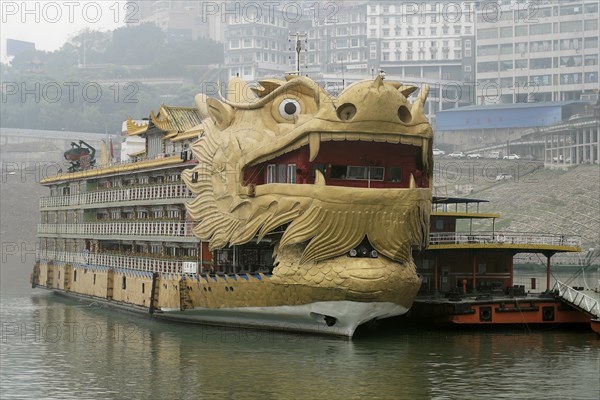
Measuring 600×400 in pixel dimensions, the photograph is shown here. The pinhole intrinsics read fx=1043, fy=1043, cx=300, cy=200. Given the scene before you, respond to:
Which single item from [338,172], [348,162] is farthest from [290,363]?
[348,162]

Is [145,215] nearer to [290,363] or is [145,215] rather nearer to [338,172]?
[338,172]

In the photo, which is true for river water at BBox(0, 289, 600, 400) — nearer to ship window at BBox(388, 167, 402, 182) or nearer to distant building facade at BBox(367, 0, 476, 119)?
ship window at BBox(388, 167, 402, 182)

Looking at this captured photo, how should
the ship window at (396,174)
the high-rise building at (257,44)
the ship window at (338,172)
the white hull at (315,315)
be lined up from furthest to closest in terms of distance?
the high-rise building at (257,44), the ship window at (396,174), the ship window at (338,172), the white hull at (315,315)

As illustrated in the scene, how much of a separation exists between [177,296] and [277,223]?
9598 mm

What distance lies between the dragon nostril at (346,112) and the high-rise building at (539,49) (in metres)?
111

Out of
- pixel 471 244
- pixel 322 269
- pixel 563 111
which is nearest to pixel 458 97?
pixel 563 111

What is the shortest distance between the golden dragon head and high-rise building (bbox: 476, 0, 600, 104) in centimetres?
10774

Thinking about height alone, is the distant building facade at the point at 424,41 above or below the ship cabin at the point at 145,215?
above

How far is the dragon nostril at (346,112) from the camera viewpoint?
143 ft

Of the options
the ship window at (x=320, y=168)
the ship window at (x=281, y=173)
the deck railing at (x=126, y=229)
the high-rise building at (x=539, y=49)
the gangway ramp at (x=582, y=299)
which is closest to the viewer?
Result: the ship window at (x=320, y=168)

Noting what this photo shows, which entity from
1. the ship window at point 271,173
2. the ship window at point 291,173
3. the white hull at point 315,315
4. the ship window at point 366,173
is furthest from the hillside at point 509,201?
the ship window at point 366,173

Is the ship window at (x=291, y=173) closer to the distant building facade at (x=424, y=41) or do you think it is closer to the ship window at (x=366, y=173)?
the ship window at (x=366, y=173)

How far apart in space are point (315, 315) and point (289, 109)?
9163mm

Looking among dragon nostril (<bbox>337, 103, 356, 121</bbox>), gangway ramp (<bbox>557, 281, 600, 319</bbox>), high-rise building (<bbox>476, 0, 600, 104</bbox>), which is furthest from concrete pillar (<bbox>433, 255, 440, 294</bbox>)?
high-rise building (<bbox>476, 0, 600, 104</bbox>)
